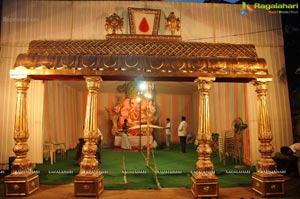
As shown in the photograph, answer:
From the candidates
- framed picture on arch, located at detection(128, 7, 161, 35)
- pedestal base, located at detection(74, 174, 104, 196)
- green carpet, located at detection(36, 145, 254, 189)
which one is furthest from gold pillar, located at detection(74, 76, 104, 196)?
framed picture on arch, located at detection(128, 7, 161, 35)

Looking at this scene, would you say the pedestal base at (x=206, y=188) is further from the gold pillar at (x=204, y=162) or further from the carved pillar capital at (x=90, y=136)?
the carved pillar capital at (x=90, y=136)

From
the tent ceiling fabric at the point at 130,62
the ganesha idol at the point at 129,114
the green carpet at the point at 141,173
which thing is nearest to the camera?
the tent ceiling fabric at the point at 130,62

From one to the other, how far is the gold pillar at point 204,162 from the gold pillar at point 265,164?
3.03 feet

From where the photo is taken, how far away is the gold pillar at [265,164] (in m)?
4.71

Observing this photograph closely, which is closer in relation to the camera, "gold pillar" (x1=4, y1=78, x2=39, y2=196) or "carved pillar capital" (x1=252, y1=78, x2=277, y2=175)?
"gold pillar" (x1=4, y1=78, x2=39, y2=196)

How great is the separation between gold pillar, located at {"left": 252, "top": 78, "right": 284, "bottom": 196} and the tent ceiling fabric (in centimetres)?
45

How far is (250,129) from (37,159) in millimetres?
5863

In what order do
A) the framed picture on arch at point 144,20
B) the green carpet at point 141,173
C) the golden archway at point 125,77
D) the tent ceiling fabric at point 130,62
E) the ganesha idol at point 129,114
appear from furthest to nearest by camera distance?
1. the ganesha idol at point 129,114
2. the framed picture on arch at point 144,20
3. the green carpet at point 141,173
4. the tent ceiling fabric at point 130,62
5. the golden archway at point 125,77

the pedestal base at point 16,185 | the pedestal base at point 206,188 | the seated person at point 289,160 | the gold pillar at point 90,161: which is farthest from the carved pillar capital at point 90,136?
the seated person at point 289,160

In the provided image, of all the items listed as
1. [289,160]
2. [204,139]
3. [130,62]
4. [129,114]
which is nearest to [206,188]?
[204,139]

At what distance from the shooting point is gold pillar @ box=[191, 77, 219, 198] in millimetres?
4570

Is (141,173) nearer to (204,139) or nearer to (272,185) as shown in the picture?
(204,139)

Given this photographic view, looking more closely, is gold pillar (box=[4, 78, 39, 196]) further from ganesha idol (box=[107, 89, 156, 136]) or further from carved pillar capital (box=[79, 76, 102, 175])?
ganesha idol (box=[107, 89, 156, 136])

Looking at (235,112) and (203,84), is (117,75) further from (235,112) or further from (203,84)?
(235,112)
